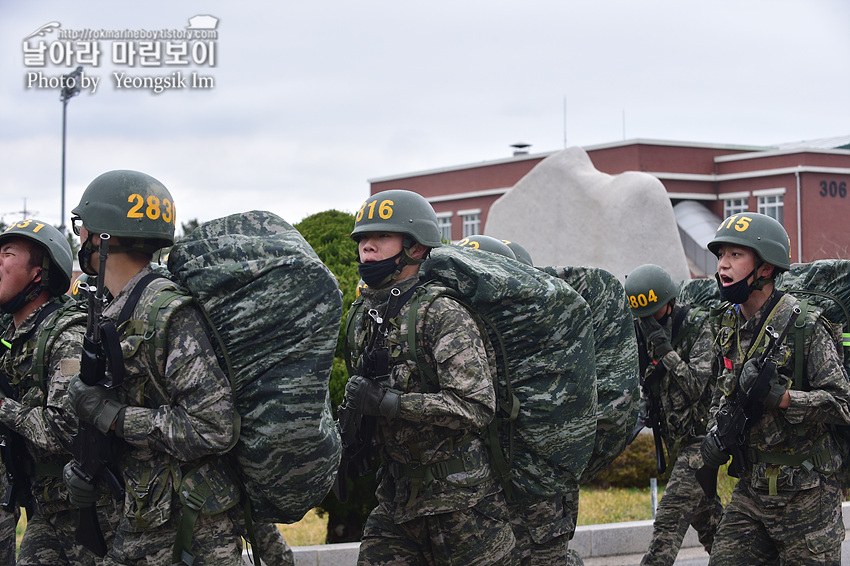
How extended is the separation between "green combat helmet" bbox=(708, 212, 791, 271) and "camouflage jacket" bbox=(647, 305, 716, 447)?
67.2 inches

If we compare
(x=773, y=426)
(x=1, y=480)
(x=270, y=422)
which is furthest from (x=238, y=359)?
(x=773, y=426)

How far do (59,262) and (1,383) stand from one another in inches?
28.8

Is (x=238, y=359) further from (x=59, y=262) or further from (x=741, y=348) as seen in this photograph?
(x=741, y=348)

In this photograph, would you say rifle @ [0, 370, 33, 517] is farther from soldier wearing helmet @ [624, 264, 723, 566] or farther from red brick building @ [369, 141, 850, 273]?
red brick building @ [369, 141, 850, 273]

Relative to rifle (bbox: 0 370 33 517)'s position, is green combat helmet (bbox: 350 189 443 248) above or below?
above

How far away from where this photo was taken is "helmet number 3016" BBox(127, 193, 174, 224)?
3.90m

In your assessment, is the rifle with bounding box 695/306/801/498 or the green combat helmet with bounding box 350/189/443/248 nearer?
the green combat helmet with bounding box 350/189/443/248

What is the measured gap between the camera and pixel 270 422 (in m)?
3.71

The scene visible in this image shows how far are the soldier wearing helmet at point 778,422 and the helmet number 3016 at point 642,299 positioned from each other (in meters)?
1.80

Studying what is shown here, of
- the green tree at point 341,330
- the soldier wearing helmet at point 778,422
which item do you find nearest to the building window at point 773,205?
the green tree at point 341,330

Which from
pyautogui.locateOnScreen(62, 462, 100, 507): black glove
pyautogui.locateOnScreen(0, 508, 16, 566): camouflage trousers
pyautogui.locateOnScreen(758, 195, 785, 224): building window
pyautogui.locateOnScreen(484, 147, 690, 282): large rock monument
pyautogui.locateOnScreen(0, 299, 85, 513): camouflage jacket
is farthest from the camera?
pyautogui.locateOnScreen(758, 195, 785, 224): building window

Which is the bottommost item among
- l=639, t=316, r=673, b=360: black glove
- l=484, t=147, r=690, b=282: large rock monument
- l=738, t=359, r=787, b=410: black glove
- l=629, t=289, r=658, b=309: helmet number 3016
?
l=738, t=359, r=787, b=410: black glove

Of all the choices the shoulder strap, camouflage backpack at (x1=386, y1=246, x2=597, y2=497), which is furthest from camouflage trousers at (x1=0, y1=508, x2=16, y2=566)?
camouflage backpack at (x1=386, y1=246, x2=597, y2=497)

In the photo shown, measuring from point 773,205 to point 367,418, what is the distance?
3408 centimetres
